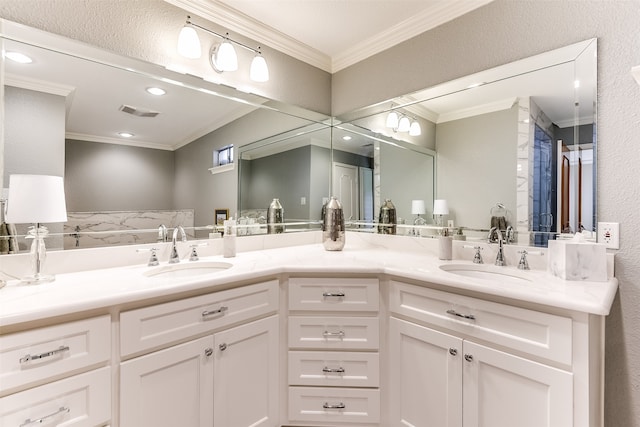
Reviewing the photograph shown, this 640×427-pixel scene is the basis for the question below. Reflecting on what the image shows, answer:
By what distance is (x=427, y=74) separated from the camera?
198cm

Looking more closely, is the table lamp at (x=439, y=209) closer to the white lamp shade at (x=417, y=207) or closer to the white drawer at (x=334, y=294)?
the white lamp shade at (x=417, y=207)

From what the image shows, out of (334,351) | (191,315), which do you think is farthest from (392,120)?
(191,315)

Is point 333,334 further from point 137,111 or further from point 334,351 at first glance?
point 137,111

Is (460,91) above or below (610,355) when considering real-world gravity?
above

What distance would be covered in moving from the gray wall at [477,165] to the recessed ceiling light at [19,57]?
2.12 meters

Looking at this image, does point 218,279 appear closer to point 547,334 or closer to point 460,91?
point 547,334

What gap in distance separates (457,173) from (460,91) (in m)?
0.49

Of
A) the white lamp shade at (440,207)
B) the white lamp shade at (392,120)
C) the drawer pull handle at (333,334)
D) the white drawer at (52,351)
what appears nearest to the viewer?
the white drawer at (52,351)

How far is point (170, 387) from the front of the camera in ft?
3.91

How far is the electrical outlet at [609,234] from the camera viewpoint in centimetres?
132

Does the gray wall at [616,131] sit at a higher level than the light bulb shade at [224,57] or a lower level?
lower

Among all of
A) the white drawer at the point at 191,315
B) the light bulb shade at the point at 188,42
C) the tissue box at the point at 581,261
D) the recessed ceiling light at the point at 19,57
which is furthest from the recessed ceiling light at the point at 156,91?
the tissue box at the point at 581,261

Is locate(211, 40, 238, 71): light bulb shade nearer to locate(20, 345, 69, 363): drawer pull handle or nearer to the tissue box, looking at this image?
locate(20, 345, 69, 363): drawer pull handle

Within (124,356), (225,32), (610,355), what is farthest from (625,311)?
(225,32)
